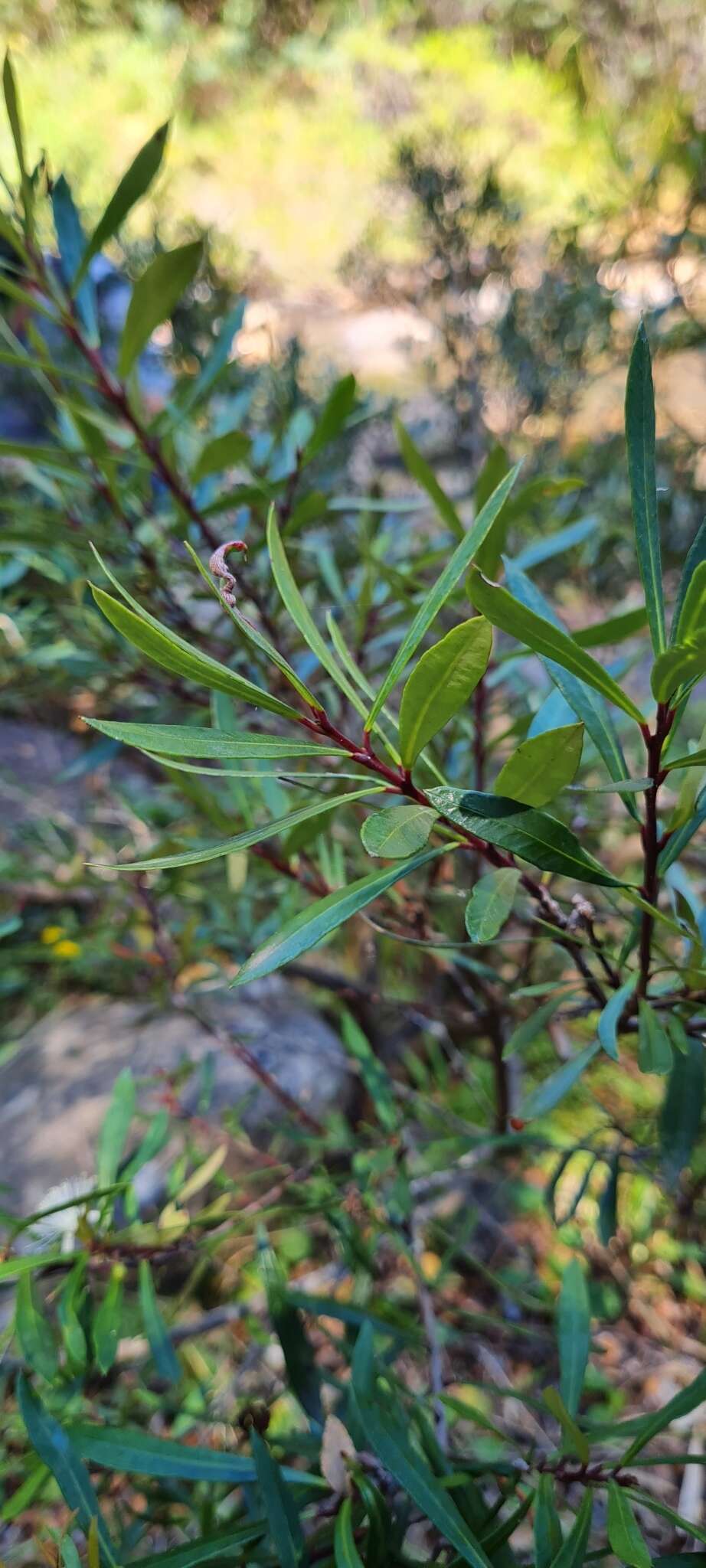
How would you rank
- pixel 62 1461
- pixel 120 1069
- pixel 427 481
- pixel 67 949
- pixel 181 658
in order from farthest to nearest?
pixel 120 1069 → pixel 67 949 → pixel 427 481 → pixel 62 1461 → pixel 181 658

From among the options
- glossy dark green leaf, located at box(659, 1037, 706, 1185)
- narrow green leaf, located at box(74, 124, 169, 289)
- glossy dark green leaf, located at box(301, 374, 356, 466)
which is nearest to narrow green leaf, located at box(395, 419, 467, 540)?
glossy dark green leaf, located at box(301, 374, 356, 466)

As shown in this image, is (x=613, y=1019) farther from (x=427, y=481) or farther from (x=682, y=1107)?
(x=427, y=481)

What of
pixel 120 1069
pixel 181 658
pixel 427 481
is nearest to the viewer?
pixel 181 658

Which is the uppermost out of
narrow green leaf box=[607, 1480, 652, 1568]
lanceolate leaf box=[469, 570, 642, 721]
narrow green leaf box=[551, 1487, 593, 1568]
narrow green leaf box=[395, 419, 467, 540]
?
narrow green leaf box=[395, 419, 467, 540]

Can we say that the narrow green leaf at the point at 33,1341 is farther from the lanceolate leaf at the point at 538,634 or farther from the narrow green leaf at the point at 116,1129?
the lanceolate leaf at the point at 538,634

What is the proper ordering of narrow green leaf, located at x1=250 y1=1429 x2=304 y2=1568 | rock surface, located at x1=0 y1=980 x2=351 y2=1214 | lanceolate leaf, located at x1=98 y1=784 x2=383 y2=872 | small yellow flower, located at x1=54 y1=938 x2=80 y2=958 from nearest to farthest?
lanceolate leaf, located at x1=98 y1=784 x2=383 y2=872
narrow green leaf, located at x1=250 y1=1429 x2=304 y2=1568
small yellow flower, located at x1=54 y1=938 x2=80 y2=958
rock surface, located at x1=0 y1=980 x2=351 y2=1214

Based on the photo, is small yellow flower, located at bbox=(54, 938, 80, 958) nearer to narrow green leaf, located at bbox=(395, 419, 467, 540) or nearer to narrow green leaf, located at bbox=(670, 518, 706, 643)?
narrow green leaf, located at bbox=(395, 419, 467, 540)

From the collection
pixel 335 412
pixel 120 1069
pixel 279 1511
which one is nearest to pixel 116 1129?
pixel 279 1511
